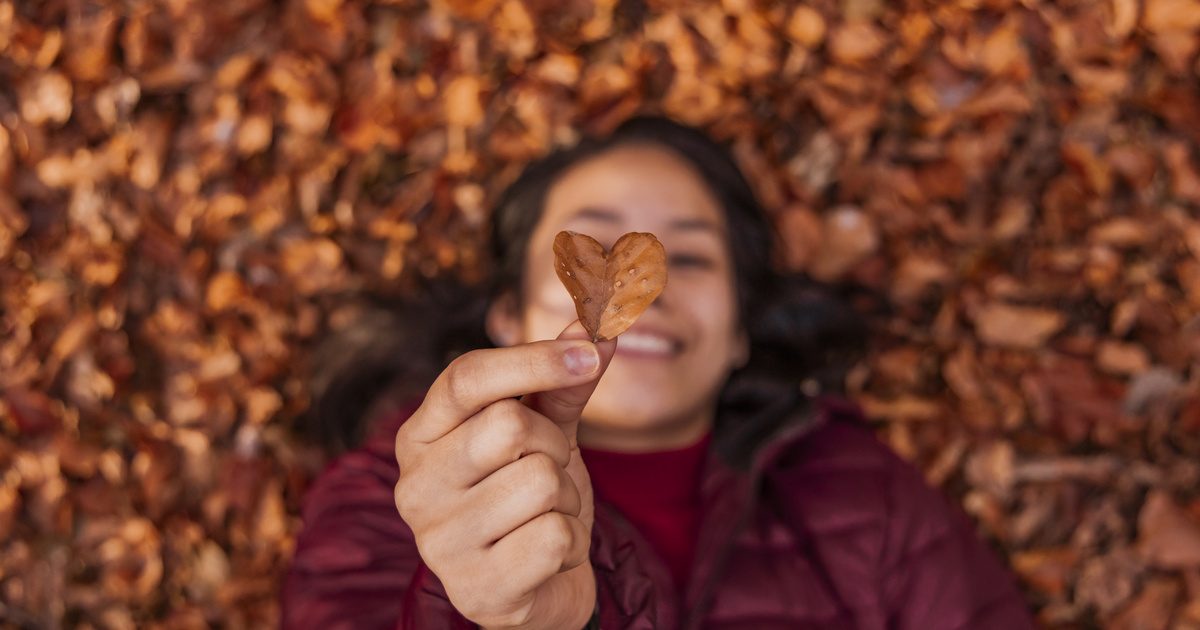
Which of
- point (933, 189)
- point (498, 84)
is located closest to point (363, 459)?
point (498, 84)

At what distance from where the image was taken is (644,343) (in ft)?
3.64

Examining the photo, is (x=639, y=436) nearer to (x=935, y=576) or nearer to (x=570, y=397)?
(x=935, y=576)

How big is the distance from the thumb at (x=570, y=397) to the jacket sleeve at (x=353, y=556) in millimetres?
331

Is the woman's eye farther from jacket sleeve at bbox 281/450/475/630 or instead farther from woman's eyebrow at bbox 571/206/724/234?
jacket sleeve at bbox 281/450/475/630

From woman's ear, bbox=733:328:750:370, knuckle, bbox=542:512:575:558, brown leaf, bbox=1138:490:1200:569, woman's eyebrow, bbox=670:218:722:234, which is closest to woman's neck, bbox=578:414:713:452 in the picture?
woman's ear, bbox=733:328:750:370

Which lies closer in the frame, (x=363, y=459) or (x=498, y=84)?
(x=363, y=459)

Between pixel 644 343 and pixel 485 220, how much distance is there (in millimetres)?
522

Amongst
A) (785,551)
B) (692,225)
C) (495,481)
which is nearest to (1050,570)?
(785,551)

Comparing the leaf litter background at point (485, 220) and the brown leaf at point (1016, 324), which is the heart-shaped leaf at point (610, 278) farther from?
the brown leaf at point (1016, 324)

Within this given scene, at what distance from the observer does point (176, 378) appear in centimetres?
145

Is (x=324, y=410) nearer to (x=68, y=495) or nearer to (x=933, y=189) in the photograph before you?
(x=68, y=495)

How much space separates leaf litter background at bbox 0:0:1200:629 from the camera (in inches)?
55.4

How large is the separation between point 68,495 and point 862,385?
1.25 m

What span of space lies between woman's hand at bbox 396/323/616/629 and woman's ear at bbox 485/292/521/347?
0.60 metres
